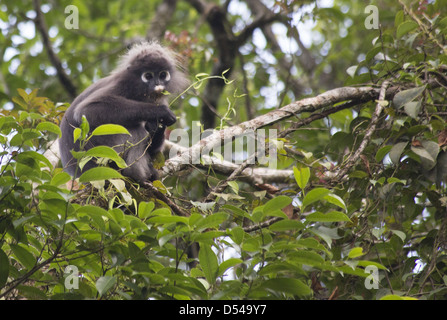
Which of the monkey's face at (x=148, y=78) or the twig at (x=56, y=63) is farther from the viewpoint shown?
the twig at (x=56, y=63)

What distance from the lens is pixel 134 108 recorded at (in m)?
4.42

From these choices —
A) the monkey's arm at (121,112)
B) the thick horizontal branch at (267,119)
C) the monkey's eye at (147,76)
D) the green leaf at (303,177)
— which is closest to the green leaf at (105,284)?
the green leaf at (303,177)

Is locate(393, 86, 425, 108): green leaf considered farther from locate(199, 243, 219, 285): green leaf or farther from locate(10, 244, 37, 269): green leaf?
locate(10, 244, 37, 269): green leaf

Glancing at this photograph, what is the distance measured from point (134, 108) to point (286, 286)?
2.58 m

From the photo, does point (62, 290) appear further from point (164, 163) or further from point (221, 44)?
point (221, 44)

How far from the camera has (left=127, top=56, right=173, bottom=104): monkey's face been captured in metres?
4.79

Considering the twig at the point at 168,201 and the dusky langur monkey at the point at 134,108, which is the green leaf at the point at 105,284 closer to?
the twig at the point at 168,201

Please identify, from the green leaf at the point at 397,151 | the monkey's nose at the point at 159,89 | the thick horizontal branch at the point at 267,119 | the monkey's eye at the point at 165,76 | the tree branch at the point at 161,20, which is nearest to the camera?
the green leaf at the point at 397,151

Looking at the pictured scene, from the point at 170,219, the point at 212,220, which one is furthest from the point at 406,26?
the point at 170,219

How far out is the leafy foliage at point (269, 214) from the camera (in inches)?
87.6

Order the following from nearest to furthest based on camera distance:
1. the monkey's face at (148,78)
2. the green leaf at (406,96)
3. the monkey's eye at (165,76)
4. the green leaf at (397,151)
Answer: the green leaf at (397,151)
the green leaf at (406,96)
the monkey's face at (148,78)
the monkey's eye at (165,76)

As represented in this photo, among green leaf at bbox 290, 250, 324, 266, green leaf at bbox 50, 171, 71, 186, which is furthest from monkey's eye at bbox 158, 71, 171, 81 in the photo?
green leaf at bbox 290, 250, 324, 266

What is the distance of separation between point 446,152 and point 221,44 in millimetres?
3602

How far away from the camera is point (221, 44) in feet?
20.9
